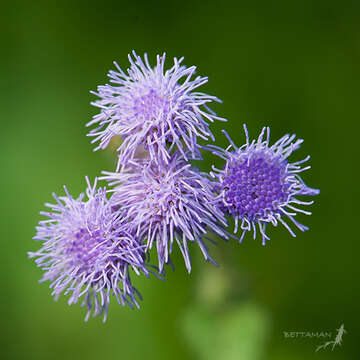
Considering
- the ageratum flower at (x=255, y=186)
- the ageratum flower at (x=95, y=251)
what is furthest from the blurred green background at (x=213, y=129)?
the ageratum flower at (x=255, y=186)

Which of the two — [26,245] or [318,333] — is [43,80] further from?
[318,333]

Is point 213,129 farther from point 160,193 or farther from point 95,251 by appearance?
point 95,251

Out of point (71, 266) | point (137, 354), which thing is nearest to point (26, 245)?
point (137, 354)

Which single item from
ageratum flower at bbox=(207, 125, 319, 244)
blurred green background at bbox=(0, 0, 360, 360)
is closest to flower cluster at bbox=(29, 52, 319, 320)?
ageratum flower at bbox=(207, 125, 319, 244)

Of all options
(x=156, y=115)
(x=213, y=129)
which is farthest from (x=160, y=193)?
(x=213, y=129)

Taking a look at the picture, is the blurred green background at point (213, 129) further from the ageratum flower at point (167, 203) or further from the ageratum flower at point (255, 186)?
the ageratum flower at point (255, 186)

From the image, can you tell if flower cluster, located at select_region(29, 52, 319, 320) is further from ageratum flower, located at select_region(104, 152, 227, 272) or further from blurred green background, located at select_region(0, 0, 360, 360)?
blurred green background, located at select_region(0, 0, 360, 360)

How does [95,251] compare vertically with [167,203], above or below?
below
